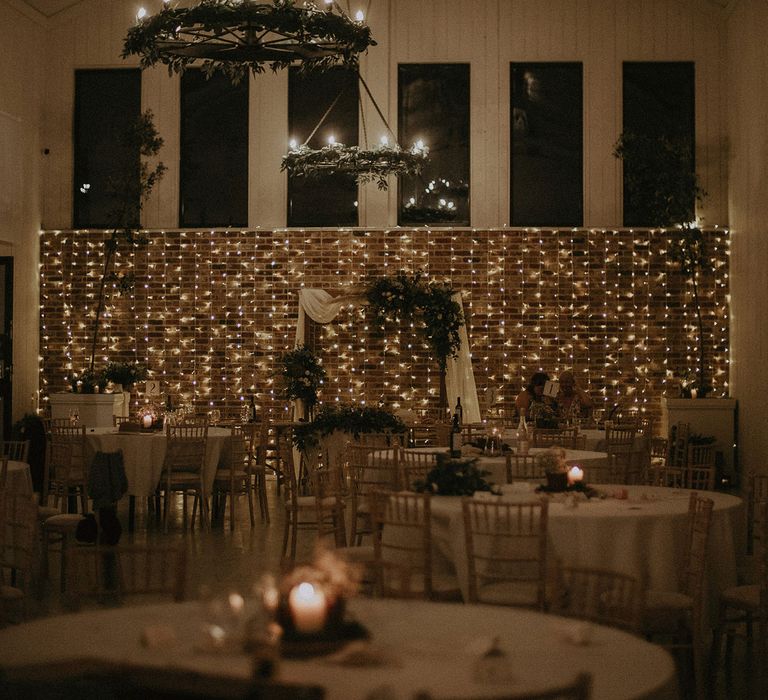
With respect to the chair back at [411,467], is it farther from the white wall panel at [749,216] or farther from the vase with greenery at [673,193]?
the vase with greenery at [673,193]

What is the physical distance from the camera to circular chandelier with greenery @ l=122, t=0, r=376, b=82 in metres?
8.28

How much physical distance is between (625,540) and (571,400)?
7359mm

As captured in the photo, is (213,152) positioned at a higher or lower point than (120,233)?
higher

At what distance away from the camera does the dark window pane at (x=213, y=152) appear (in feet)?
51.0

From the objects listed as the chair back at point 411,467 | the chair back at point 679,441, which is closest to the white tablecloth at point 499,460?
the chair back at point 411,467

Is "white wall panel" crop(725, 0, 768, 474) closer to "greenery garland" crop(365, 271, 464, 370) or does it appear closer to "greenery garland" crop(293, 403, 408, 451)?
"greenery garland" crop(365, 271, 464, 370)

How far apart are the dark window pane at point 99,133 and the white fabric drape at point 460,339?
312cm

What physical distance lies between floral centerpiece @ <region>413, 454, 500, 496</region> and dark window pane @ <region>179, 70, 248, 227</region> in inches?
373

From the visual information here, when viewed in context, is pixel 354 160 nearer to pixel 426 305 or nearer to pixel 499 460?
pixel 426 305

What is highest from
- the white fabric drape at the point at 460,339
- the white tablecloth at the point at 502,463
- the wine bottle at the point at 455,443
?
the white fabric drape at the point at 460,339

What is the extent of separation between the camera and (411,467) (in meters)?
7.46

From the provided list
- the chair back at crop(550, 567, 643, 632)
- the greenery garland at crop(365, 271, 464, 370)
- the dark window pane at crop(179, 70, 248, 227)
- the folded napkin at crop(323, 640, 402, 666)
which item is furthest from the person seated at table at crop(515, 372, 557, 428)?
the folded napkin at crop(323, 640, 402, 666)

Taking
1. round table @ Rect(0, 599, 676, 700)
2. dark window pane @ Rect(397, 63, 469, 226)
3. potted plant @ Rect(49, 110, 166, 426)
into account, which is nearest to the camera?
round table @ Rect(0, 599, 676, 700)

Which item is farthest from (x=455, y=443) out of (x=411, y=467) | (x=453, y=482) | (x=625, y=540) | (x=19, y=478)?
(x=19, y=478)
